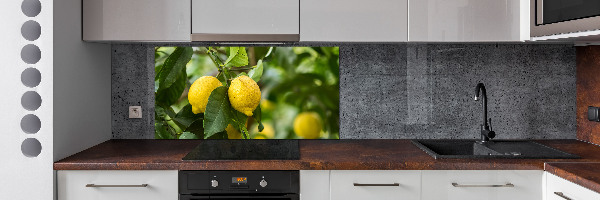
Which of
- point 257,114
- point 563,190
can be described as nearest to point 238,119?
point 257,114

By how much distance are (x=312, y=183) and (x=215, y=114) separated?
0.67 metres

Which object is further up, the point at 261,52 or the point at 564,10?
the point at 564,10

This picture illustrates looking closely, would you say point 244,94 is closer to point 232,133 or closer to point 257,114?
point 257,114

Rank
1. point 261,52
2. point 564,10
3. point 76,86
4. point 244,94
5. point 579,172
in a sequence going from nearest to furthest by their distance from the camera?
point 579,172 < point 564,10 < point 76,86 < point 244,94 < point 261,52

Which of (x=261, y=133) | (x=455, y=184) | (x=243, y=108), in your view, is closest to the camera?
(x=455, y=184)

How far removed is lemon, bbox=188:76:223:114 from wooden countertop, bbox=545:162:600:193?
1.51 m

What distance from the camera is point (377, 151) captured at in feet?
7.88

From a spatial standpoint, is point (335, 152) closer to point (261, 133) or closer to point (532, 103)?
point (261, 133)

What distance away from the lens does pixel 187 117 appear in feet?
8.95

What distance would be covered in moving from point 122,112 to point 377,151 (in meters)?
1.36

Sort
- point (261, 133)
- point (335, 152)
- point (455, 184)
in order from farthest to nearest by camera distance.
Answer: point (261, 133) → point (335, 152) → point (455, 184)
